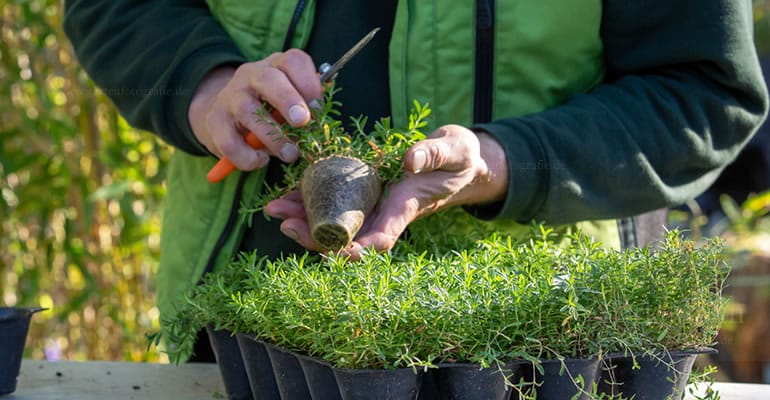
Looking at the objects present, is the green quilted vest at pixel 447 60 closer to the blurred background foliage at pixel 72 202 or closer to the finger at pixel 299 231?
the finger at pixel 299 231

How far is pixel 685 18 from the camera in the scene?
1.47m

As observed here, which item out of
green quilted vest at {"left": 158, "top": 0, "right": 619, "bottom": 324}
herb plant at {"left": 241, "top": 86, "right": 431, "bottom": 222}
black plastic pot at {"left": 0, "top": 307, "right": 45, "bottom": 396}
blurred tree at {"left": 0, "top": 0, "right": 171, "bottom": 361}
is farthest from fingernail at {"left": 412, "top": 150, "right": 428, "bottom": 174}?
blurred tree at {"left": 0, "top": 0, "right": 171, "bottom": 361}

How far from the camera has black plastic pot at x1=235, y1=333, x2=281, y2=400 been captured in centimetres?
120

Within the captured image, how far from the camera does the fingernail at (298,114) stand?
1275mm

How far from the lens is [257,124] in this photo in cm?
136

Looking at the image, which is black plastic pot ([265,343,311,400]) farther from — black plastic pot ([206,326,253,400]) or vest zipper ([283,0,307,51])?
vest zipper ([283,0,307,51])

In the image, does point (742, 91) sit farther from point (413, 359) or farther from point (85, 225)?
point (85, 225)

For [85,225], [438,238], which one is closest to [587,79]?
[438,238]

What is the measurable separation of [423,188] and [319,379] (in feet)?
1.06

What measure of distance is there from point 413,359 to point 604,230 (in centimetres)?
74

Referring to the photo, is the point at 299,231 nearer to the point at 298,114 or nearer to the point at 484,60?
the point at 298,114

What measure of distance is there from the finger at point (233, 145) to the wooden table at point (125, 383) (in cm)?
34

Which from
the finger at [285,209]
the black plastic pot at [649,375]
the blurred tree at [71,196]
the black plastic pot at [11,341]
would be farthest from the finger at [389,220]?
the blurred tree at [71,196]

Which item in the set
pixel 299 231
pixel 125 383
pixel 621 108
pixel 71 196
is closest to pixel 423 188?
pixel 299 231
